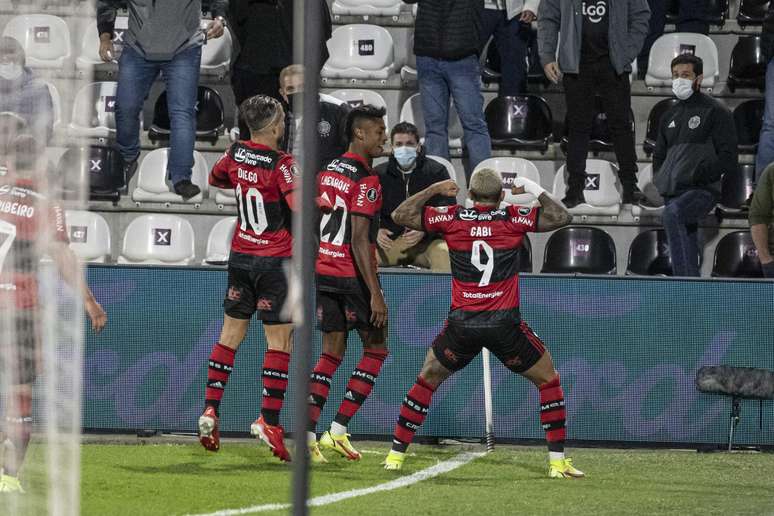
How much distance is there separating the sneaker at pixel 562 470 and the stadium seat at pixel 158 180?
5013mm

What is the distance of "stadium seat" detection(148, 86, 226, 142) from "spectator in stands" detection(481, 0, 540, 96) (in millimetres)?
2594

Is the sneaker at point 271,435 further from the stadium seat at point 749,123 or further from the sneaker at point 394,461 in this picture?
the stadium seat at point 749,123

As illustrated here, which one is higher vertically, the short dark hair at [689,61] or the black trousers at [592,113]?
the short dark hair at [689,61]

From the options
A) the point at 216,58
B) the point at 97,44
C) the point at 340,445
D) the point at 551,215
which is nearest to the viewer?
the point at 551,215

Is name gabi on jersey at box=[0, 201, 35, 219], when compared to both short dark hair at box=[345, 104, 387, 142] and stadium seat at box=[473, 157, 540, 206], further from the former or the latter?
stadium seat at box=[473, 157, 540, 206]

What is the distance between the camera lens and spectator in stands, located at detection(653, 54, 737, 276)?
11977mm

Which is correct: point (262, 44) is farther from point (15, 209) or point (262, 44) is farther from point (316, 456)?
point (15, 209)

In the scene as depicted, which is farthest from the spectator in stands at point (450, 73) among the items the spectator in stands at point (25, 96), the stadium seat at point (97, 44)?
the spectator in stands at point (25, 96)

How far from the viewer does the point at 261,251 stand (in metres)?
9.41

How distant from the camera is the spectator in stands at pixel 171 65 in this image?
1255 centimetres

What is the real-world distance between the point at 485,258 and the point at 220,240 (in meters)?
4.15

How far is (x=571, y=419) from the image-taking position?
10.9 metres

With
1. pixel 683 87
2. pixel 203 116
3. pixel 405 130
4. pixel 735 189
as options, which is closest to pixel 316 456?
pixel 405 130

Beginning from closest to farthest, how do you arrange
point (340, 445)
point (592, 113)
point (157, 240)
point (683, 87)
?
1. point (340, 445)
2. point (683, 87)
3. point (592, 113)
4. point (157, 240)
